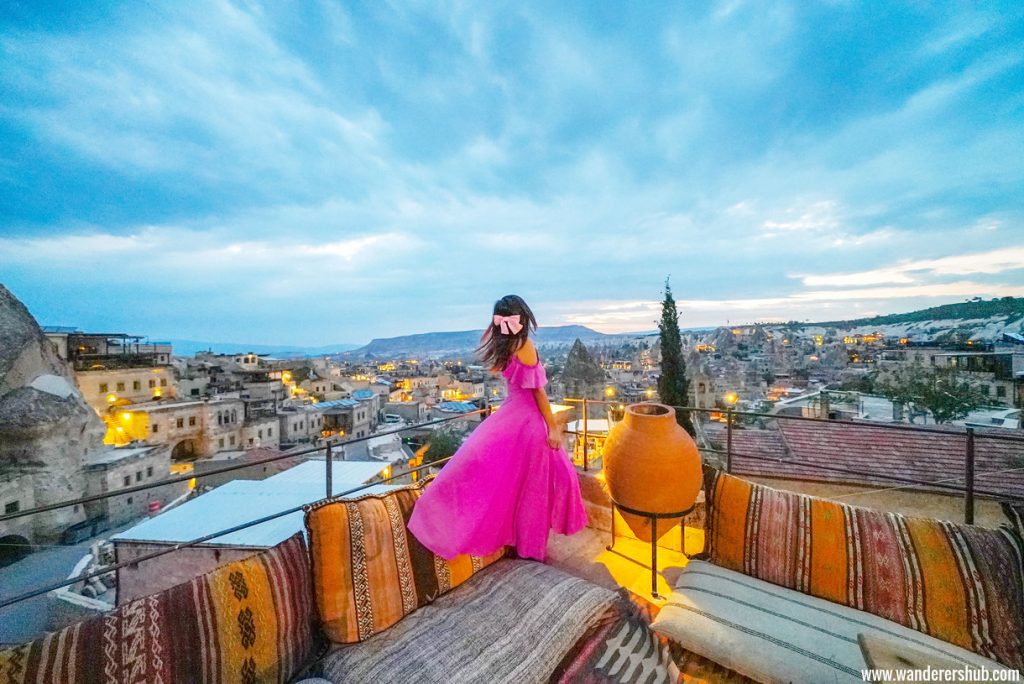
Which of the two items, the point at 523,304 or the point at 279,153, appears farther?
the point at 279,153

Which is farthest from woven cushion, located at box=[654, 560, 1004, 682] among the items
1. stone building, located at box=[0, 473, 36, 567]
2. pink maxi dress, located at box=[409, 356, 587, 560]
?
stone building, located at box=[0, 473, 36, 567]

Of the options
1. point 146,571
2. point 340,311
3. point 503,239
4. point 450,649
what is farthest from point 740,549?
point 340,311

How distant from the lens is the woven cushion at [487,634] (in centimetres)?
150

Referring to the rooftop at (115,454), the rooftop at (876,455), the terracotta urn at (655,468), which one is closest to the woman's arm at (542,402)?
the terracotta urn at (655,468)

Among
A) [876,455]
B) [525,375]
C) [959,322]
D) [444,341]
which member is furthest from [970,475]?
[444,341]

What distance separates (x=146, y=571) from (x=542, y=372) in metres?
7.67

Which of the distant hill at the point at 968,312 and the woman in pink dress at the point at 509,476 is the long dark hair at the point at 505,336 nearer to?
the woman in pink dress at the point at 509,476

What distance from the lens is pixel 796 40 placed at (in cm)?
816

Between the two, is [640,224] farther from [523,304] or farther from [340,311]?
Answer: [340,311]

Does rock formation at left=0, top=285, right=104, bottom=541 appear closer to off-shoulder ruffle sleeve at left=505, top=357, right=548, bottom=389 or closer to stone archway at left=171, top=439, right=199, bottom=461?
stone archway at left=171, top=439, right=199, bottom=461

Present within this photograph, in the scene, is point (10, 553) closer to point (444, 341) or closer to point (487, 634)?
point (487, 634)

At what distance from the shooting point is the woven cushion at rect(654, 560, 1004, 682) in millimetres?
1427

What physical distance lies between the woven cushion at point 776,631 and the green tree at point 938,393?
10883mm

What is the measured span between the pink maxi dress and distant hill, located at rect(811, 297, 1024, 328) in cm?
2070
